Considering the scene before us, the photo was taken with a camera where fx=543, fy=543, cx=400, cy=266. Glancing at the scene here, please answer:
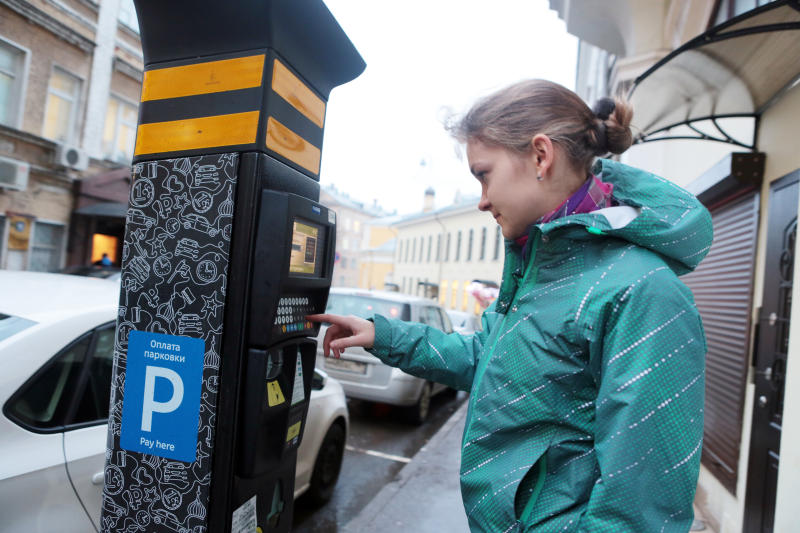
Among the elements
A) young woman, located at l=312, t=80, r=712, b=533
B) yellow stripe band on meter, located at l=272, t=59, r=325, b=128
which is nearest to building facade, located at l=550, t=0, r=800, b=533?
young woman, located at l=312, t=80, r=712, b=533

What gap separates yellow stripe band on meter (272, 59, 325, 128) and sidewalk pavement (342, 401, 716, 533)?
8.82 ft

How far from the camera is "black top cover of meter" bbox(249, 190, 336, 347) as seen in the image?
143cm

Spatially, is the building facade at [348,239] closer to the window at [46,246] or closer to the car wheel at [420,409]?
the window at [46,246]

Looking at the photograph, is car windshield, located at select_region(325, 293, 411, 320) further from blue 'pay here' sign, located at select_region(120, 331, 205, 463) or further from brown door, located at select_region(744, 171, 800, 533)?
blue 'pay here' sign, located at select_region(120, 331, 205, 463)

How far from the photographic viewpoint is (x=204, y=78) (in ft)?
4.96

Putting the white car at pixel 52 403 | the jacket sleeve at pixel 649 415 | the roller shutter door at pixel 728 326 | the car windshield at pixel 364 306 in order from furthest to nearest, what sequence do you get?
the car windshield at pixel 364 306, the roller shutter door at pixel 728 326, the white car at pixel 52 403, the jacket sleeve at pixel 649 415

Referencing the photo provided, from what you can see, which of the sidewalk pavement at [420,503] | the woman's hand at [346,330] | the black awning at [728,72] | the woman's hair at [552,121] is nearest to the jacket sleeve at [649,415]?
the woman's hair at [552,121]

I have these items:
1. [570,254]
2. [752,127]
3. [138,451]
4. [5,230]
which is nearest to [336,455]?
[138,451]

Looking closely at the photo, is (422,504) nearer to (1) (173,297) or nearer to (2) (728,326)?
(2) (728,326)

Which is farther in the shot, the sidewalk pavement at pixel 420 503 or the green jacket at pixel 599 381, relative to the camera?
the sidewalk pavement at pixel 420 503

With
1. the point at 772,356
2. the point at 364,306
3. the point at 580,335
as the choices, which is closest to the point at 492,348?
the point at 580,335

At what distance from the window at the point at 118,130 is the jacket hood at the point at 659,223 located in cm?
1527

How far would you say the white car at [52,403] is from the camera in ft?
5.97

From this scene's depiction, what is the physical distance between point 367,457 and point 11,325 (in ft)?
12.6
